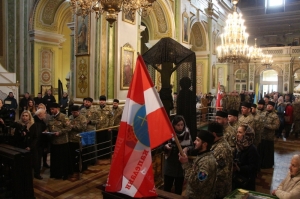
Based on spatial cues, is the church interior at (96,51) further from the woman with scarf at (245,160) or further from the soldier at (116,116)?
the woman with scarf at (245,160)

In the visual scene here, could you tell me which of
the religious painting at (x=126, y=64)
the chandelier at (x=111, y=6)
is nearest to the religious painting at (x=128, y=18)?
the religious painting at (x=126, y=64)

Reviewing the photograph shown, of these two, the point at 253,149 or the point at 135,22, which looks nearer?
the point at 253,149

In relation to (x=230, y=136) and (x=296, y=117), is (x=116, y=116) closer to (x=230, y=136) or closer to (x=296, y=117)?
(x=230, y=136)

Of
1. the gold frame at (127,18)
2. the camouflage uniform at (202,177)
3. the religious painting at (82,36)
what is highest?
the gold frame at (127,18)

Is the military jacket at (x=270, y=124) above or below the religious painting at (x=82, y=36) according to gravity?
below

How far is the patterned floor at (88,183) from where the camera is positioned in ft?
16.0

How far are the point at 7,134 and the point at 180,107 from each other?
11.1ft

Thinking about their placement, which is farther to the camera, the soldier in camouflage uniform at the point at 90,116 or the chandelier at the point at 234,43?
the chandelier at the point at 234,43

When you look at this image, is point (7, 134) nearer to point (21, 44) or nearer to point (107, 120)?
point (107, 120)

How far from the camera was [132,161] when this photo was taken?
94.7 inches

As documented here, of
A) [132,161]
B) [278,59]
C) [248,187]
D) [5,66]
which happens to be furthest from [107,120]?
[278,59]

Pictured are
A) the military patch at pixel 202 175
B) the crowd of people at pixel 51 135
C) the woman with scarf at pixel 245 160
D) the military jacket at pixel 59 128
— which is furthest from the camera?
the military jacket at pixel 59 128

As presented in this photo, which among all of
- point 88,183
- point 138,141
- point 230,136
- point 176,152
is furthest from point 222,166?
point 88,183

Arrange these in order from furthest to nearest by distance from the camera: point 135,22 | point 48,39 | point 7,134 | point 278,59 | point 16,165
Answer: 1. point 278,59
2. point 48,39
3. point 135,22
4. point 7,134
5. point 16,165
